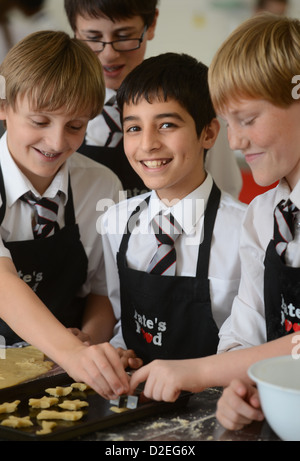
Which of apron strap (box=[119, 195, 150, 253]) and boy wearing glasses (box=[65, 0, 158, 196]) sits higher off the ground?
boy wearing glasses (box=[65, 0, 158, 196])

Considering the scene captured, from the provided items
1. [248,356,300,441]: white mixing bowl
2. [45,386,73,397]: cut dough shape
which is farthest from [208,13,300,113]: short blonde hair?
[45,386,73,397]: cut dough shape

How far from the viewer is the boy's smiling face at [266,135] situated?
1305 mm

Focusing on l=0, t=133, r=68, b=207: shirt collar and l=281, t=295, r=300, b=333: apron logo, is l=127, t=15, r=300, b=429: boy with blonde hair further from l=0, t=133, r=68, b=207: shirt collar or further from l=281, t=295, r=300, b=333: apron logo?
l=0, t=133, r=68, b=207: shirt collar

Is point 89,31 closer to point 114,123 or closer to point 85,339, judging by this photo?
point 114,123

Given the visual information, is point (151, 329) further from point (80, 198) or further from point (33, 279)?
point (80, 198)

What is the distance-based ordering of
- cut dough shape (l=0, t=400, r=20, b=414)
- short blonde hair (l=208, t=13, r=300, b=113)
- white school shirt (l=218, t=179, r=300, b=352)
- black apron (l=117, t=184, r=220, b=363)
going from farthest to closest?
black apron (l=117, t=184, r=220, b=363), white school shirt (l=218, t=179, r=300, b=352), short blonde hair (l=208, t=13, r=300, b=113), cut dough shape (l=0, t=400, r=20, b=414)

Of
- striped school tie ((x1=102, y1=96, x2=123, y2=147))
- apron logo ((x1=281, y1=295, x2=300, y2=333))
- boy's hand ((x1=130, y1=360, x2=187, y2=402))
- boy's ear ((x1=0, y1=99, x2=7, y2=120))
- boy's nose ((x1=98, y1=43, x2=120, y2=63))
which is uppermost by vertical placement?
boy's nose ((x1=98, y1=43, x2=120, y2=63))

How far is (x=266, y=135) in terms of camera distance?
4.28 feet

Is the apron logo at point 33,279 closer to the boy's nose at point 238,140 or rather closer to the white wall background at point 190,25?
the boy's nose at point 238,140

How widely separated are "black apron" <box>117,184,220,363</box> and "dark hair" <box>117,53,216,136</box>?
28 centimetres

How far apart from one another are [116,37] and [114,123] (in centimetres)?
26

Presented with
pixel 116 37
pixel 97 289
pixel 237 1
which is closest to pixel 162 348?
pixel 97 289

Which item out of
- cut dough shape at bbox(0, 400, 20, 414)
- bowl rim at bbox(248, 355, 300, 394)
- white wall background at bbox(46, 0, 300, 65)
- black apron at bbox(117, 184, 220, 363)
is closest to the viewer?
bowl rim at bbox(248, 355, 300, 394)

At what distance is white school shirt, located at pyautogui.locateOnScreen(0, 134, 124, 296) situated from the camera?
5.60 feet
